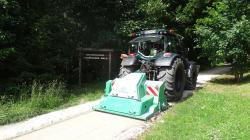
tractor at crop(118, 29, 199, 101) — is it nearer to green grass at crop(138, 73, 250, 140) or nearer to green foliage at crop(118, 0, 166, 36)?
green grass at crop(138, 73, 250, 140)

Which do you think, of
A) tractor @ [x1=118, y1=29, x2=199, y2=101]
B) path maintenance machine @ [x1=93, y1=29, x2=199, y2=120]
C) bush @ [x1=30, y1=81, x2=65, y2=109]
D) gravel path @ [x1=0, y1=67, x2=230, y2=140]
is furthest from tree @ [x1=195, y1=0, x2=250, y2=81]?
gravel path @ [x1=0, y1=67, x2=230, y2=140]

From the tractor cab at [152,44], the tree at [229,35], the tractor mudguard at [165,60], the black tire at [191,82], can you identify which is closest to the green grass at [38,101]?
the tractor cab at [152,44]

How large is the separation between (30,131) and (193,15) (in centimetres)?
1498

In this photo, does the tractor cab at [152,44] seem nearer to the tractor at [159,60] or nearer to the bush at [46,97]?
the tractor at [159,60]

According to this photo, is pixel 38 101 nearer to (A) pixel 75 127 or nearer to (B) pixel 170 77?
(A) pixel 75 127

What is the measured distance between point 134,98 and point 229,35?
24.2ft

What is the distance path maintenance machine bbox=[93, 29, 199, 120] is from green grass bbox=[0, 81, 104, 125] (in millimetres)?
1411

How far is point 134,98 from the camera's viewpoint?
27.8ft

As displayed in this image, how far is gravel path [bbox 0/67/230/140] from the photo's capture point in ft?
22.9

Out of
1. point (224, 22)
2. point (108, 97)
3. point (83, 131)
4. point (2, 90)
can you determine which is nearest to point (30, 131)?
point (83, 131)

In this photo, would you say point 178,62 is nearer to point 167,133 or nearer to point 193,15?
point 167,133

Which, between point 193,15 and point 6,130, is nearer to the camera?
point 6,130

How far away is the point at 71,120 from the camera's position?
325 inches

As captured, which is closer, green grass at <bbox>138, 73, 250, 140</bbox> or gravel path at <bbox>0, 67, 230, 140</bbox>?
green grass at <bbox>138, 73, 250, 140</bbox>
